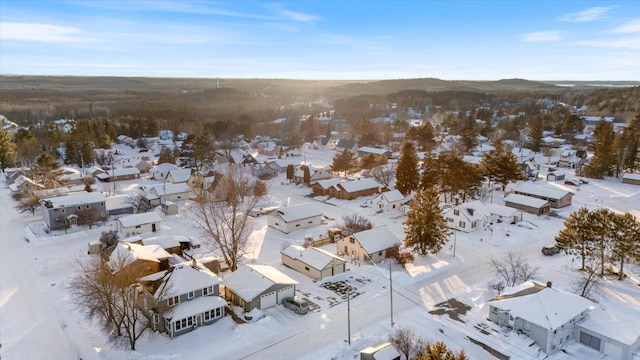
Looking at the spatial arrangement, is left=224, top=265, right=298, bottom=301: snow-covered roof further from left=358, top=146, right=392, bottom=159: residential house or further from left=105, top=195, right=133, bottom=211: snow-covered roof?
left=358, top=146, right=392, bottom=159: residential house

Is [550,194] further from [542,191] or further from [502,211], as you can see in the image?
[502,211]

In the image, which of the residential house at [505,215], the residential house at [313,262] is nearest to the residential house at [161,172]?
the residential house at [313,262]

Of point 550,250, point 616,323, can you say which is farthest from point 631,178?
point 616,323

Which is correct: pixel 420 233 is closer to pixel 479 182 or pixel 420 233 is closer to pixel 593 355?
pixel 593 355

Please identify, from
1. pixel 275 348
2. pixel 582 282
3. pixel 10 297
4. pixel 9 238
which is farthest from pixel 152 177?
pixel 582 282

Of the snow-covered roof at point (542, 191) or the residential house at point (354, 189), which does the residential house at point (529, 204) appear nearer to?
the snow-covered roof at point (542, 191)
